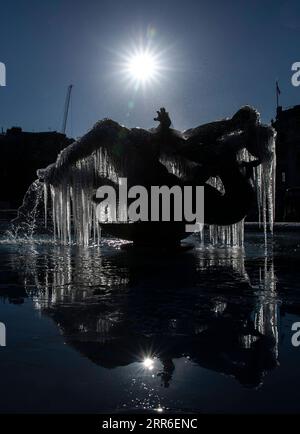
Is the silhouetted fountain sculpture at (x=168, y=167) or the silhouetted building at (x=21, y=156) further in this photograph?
the silhouetted building at (x=21, y=156)

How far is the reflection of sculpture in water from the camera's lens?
11.0 ft

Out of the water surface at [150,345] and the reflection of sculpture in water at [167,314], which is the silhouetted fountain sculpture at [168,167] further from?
the water surface at [150,345]

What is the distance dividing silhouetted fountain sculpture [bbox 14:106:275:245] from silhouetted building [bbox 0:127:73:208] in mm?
66125

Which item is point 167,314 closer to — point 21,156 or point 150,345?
point 150,345

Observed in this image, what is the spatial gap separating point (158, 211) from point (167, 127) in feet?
7.40

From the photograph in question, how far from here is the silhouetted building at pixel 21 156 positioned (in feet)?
258

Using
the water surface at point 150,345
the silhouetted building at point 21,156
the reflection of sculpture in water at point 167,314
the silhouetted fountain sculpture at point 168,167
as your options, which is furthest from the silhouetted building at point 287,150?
the water surface at point 150,345

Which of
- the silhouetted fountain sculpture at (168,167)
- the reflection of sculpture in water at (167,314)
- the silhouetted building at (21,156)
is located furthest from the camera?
the silhouetted building at (21,156)

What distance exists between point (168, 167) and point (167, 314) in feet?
29.3

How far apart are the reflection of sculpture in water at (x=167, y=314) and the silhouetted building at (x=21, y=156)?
237 feet

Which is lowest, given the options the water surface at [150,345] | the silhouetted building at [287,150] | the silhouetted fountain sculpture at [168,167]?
the water surface at [150,345]

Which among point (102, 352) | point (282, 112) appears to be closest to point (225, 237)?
point (102, 352)

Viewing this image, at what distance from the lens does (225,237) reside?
14.6 metres

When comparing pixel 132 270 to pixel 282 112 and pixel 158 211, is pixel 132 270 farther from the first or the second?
pixel 282 112
